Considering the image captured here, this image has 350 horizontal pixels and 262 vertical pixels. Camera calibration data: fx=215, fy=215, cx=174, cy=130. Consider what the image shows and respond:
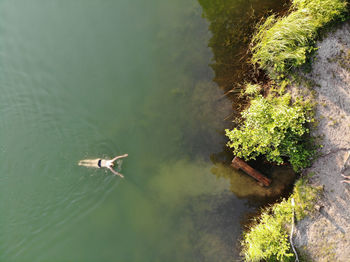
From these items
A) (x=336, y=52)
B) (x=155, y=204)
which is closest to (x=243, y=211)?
(x=155, y=204)

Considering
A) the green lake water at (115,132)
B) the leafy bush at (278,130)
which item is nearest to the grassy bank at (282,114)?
the leafy bush at (278,130)

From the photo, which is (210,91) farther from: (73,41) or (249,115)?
(73,41)

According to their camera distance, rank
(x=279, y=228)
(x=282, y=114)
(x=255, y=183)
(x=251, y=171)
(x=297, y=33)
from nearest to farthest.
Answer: (x=282, y=114) < (x=297, y=33) < (x=279, y=228) < (x=251, y=171) < (x=255, y=183)

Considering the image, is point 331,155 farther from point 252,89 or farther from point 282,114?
point 252,89

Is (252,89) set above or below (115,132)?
below

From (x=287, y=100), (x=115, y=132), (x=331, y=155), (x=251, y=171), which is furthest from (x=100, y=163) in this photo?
(x=331, y=155)

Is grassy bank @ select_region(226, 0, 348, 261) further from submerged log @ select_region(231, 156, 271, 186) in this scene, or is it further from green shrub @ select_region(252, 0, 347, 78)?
submerged log @ select_region(231, 156, 271, 186)
